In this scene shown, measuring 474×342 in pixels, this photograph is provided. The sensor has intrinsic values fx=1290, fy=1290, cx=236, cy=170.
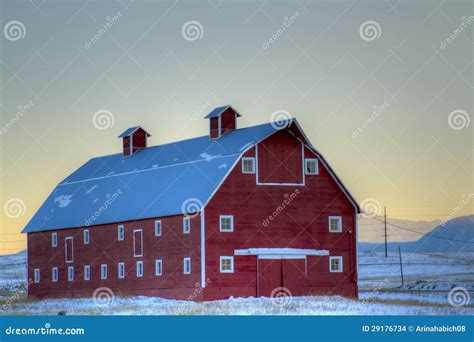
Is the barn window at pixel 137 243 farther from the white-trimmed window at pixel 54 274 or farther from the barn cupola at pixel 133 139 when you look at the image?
the barn cupola at pixel 133 139

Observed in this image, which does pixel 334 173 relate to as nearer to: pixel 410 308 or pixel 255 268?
pixel 255 268

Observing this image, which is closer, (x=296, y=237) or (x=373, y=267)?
(x=296, y=237)

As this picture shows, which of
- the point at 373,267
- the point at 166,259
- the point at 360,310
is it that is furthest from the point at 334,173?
the point at 373,267

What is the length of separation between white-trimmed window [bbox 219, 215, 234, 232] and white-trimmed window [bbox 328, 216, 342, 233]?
476 centimetres

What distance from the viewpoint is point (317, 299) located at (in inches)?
2032

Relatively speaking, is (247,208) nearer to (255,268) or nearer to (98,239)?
(255,268)

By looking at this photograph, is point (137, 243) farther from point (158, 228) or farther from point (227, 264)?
point (227, 264)

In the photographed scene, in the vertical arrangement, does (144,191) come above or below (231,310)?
above

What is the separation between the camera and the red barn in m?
53.5

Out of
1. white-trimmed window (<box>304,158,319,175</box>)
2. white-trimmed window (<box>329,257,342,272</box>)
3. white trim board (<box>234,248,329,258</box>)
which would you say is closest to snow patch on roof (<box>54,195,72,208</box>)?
white trim board (<box>234,248,329,258</box>)

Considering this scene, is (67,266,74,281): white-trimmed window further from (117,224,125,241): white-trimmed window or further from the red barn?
(117,224,125,241): white-trimmed window
